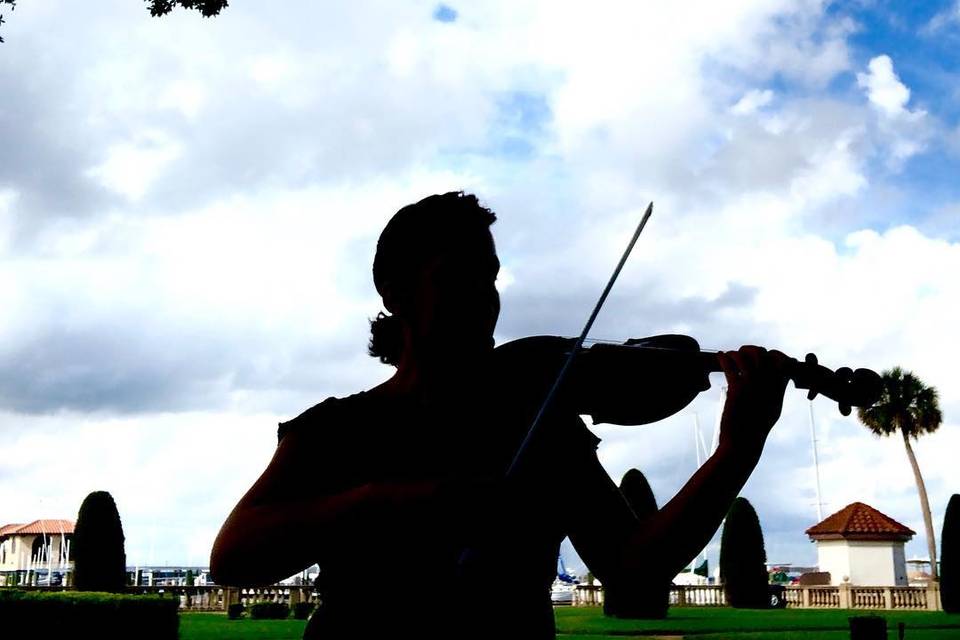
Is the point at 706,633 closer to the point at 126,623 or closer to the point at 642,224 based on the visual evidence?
the point at 126,623

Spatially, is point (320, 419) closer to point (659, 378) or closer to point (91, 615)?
point (659, 378)

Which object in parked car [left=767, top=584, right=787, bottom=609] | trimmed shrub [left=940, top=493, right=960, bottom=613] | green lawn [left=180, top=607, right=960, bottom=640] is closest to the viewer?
green lawn [left=180, top=607, right=960, bottom=640]

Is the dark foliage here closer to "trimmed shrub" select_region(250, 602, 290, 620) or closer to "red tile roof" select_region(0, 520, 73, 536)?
"trimmed shrub" select_region(250, 602, 290, 620)

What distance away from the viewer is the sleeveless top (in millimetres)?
1679

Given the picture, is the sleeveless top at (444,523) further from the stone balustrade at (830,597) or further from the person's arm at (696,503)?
the stone balustrade at (830,597)

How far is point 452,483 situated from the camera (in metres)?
1.66

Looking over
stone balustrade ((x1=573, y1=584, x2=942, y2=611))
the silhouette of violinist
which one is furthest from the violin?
stone balustrade ((x1=573, y1=584, x2=942, y2=611))

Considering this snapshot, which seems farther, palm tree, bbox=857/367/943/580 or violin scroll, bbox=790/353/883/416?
palm tree, bbox=857/367/943/580

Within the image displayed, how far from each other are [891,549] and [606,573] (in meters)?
47.0

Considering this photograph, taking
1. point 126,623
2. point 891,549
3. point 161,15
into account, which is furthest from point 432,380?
point 891,549

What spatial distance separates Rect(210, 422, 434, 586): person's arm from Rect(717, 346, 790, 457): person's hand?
0.60 m

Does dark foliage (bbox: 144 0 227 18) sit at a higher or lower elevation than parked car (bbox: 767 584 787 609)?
higher

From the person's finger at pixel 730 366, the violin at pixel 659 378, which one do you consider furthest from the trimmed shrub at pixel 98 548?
the person's finger at pixel 730 366

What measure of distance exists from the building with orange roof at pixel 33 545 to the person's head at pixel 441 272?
81557 millimetres
